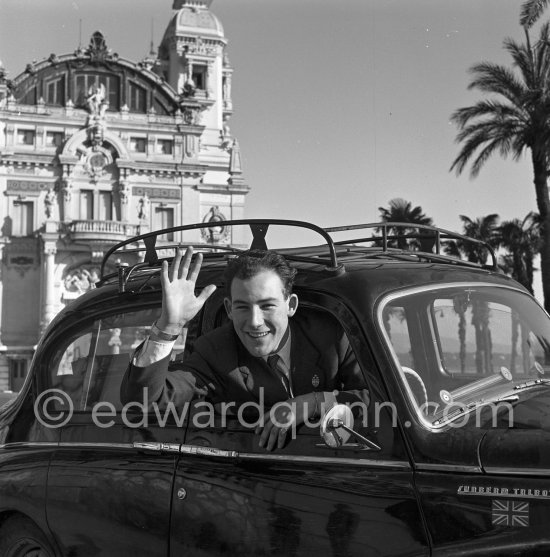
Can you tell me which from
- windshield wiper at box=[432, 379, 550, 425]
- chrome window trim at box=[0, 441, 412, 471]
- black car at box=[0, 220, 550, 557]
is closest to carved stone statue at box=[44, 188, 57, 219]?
black car at box=[0, 220, 550, 557]

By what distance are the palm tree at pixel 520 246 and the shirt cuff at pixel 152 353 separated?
95.9ft

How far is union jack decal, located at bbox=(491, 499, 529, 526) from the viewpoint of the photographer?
8.79ft

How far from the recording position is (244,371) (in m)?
3.55

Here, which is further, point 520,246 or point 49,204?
point 49,204

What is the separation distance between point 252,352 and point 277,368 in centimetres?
12

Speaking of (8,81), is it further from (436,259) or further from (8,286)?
(436,259)

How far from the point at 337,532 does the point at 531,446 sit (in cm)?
76

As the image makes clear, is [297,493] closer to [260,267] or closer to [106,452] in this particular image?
[260,267]

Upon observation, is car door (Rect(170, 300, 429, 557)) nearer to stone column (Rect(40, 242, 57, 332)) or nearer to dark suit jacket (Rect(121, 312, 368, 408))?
dark suit jacket (Rect(121, 312, 368, 408))

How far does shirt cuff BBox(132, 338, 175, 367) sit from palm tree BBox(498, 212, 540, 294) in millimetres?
29229

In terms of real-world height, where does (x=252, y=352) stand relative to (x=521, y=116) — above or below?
below

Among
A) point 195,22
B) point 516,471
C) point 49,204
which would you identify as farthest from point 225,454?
point 195,22

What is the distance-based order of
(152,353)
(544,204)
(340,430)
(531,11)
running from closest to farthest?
(340,430) < (152,353) < (531,11) < (544,204)

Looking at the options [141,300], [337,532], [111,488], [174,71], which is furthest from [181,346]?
[174,71]
